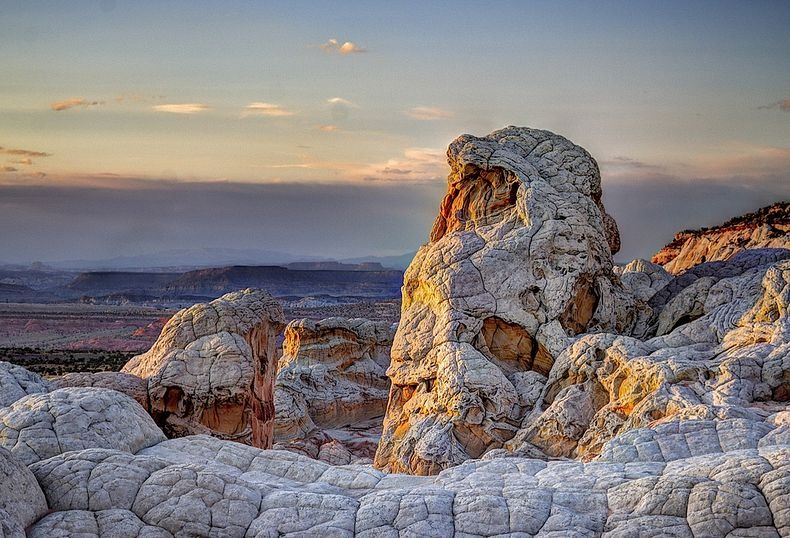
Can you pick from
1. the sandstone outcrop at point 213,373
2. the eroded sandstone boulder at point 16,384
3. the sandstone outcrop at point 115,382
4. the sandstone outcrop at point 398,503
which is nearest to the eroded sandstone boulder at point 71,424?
the sandstone outcrop at point 398,503

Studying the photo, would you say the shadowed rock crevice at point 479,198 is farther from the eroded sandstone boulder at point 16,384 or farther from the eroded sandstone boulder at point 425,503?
the eroded sandstone boulder at point 425,503

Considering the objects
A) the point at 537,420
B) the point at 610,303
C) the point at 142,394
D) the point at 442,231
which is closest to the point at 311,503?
the point at 537,420

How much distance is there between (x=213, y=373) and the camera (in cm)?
1870

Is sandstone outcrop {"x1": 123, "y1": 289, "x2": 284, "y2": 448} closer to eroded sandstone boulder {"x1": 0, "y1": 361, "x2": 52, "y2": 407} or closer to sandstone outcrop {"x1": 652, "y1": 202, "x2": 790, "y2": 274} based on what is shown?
eroded sandstone boulder {"x1": 0, "y1": 361, "x2": 52, "y2": 407}

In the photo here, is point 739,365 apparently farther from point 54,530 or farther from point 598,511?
point 54,530

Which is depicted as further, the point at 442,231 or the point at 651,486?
the point at 442,231

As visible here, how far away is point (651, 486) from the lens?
9797 millimetres

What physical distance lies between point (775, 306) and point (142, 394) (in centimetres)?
1149

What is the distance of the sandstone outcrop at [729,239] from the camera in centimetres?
2899

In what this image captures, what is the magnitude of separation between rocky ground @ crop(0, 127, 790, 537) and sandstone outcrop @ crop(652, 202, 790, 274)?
20.9ft

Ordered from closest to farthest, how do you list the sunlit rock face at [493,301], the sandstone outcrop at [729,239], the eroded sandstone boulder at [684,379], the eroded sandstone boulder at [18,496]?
the eroded sandstone boulder at [18,496] → the eroded sandstone boulder at [684,379] → the sunlit rock face at [493,301] → the sandstone outcrop at [729,239]

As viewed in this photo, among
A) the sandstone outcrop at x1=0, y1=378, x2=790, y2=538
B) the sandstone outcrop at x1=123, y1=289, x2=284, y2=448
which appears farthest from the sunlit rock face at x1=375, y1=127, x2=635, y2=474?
the sandstone outcrop at x1=0, y1=378, x2=790, y2=538

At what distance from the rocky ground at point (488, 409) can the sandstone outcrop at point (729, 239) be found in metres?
6.36

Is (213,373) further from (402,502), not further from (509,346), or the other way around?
(402,502)
